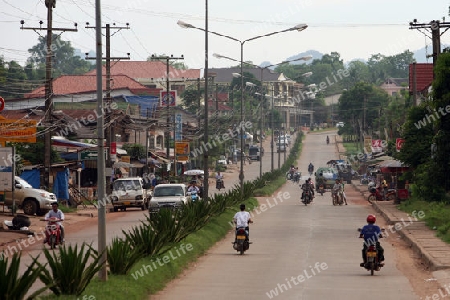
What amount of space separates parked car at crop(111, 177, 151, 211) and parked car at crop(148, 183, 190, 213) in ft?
20.7

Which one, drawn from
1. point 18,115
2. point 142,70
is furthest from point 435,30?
point 142,70

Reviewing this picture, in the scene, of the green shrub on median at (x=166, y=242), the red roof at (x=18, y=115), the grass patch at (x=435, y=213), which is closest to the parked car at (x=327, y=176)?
the red roof at (x=18, y=115)

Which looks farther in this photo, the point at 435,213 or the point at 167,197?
the point at 167,197

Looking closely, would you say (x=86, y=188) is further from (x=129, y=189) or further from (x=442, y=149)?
(x=442, y=149)

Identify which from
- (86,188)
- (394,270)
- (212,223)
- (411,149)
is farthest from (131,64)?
(394,270)

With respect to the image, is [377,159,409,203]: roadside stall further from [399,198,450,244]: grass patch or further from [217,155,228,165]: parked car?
[217,155,228,165]: parked car

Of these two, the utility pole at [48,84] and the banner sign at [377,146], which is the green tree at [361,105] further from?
the utility pole at [48,84]

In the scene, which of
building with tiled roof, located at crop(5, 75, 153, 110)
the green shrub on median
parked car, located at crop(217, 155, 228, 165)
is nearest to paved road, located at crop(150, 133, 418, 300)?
the green shrub on median

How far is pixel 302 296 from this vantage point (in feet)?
56.2

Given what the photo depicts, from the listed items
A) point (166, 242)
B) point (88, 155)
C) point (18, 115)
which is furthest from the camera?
point (18, 115)

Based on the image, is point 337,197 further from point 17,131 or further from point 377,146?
point 377,146

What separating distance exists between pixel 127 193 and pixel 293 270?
29.7 m

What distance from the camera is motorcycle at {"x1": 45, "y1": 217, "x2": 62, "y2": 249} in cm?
2773

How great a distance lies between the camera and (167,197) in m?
43.1
